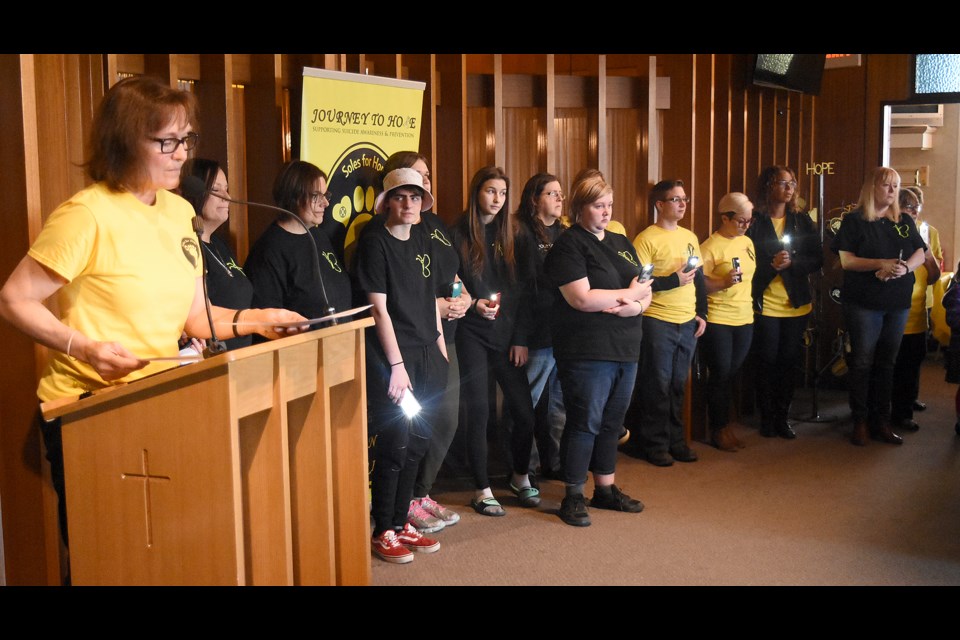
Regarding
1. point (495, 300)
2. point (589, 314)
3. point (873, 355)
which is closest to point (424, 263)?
point (495, 300)

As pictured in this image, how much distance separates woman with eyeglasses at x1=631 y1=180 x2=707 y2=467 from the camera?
498 cm

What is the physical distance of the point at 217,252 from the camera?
335 centimetres

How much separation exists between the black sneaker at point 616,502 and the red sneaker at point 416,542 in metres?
0.86

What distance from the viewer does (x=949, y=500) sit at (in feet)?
14.7

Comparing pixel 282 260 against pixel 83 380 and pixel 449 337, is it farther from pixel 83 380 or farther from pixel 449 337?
pixel 83 380

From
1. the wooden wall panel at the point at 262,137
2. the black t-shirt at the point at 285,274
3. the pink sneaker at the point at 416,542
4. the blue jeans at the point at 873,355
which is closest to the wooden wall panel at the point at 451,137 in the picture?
the wooden wall panel at the point at 262,137

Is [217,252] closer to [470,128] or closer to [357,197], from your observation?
[357,197]

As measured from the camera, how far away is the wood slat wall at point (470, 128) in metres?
2.92

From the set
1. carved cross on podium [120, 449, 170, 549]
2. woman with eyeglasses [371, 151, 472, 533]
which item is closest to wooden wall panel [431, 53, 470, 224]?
woman with eyeglasses [371, 151, 472, 533]

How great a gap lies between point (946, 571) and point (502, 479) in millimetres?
2066

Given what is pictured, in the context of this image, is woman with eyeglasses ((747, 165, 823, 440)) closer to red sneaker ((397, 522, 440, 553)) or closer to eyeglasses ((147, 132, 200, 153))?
red sneaker ((397, 522, 440, 553))

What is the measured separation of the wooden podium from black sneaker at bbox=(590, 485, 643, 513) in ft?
7.21

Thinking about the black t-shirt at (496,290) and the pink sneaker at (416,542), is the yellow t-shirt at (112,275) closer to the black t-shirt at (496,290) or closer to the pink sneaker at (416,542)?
the pink sneaker at (416,542)

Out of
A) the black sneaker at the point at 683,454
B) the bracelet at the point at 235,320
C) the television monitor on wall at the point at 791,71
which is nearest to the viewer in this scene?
the bracelet at the point at 235,320
